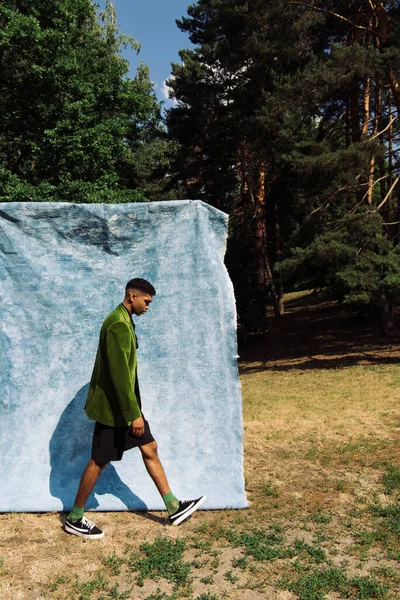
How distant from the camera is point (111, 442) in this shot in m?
3.76

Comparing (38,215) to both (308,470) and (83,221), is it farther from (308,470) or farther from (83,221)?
(308,470)

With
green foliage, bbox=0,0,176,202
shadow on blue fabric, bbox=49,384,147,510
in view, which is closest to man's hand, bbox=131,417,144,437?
shadow on blue fabric, bbox=49,384,147,510

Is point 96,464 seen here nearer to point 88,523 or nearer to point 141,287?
point 88,523

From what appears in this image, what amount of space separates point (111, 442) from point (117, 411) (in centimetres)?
23

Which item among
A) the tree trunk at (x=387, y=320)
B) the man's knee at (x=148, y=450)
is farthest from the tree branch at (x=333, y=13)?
the man's knee at (x=148, y=450)

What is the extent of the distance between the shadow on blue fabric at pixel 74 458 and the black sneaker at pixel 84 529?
1.46 ft

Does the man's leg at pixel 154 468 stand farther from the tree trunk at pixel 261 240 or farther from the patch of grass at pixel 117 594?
the tree trunk at pixel 261 240

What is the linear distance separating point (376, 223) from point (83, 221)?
1051 cm

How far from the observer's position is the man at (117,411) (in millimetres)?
3605

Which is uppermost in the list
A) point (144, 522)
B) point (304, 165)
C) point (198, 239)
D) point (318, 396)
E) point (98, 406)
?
point (304, 165)

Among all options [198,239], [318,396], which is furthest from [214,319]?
[318,396]

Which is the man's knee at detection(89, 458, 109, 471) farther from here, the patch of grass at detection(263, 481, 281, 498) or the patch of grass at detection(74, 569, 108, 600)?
the patch of grass at detection(263, 481, 281, 498)

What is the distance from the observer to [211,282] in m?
4.41

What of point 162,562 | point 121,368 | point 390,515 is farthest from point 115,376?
point 390,515
